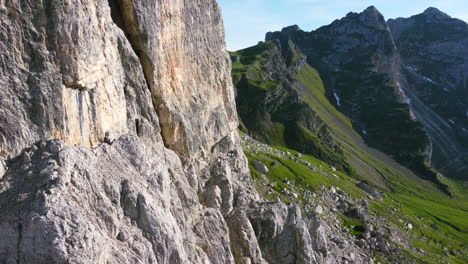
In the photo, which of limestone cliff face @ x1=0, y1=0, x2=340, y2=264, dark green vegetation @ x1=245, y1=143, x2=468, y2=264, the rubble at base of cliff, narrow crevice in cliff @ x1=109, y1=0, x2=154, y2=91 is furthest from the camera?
dark green vegetation @ x1=245, y1=143, x2=468, y2=264

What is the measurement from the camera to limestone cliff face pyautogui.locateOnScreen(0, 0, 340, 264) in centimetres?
2214

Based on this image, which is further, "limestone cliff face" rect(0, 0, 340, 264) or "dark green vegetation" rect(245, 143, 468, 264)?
"dark green vegetation" rect(245, 143, 468, 264)

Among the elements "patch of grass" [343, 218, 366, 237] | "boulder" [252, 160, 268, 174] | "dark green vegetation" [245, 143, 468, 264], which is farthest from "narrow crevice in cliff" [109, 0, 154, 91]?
"patch of grass" [343, 218, 366, 237]

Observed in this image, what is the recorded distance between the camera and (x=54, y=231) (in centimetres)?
2112

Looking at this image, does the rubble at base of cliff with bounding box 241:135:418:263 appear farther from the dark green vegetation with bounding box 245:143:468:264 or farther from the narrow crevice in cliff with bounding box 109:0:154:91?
the narrow crevice in cliff with bounding box 109:0:154:91

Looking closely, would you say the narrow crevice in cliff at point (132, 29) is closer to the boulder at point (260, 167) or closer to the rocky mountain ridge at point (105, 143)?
the rocky mountain ridge at point (105, 143)

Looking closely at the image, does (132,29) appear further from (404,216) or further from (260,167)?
(404,216)

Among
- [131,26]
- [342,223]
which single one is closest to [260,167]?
[342,223]

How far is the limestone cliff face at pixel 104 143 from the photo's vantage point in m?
22.1

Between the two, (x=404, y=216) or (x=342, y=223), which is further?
(x=404, y=216)

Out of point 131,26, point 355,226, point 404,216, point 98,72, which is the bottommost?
point 404,216

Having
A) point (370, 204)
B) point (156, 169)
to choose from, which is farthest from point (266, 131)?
point (156, 169)

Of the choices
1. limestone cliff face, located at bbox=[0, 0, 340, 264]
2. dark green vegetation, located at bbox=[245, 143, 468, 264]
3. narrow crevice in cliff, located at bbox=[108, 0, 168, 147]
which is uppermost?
narrow crevice in cliff, located at bbox=[108, 0, 168, 147]

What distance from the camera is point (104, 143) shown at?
29328mm
